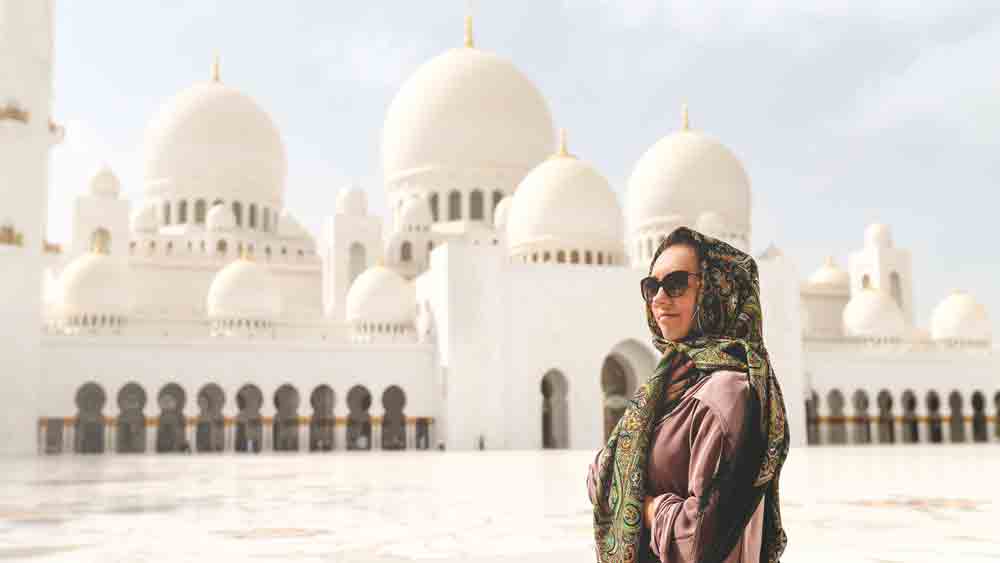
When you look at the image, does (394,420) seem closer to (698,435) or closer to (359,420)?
(359,420)

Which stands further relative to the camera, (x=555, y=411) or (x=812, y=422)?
(x=812, y=422)

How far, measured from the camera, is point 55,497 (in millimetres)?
8562

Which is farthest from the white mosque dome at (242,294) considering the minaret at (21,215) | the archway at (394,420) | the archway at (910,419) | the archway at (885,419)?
the archway at (910,419)

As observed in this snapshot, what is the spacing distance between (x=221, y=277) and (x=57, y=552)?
71.7 feet

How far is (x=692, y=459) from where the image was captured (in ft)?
5.54

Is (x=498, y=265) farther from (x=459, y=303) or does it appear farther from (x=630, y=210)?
(x=630, y=210)

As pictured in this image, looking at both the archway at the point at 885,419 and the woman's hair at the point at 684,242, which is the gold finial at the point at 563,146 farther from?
the woman's hair at the point at 684,242

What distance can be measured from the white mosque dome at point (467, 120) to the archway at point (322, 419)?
8.14m

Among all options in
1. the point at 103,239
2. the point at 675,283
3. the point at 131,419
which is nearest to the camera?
the point at 675,283

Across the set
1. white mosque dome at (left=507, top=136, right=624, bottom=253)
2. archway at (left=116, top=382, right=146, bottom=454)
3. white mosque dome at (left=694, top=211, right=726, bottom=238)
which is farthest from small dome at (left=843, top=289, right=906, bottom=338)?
archway at (left=116, top=382, right=146, bottom=454)

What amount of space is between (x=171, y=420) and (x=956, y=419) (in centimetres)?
2123

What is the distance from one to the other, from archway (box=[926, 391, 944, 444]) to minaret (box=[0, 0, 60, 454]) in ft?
72.5

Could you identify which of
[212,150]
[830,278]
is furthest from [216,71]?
[830,278]

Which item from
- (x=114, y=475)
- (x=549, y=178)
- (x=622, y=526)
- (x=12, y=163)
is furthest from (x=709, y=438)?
(x=549, y=178)
